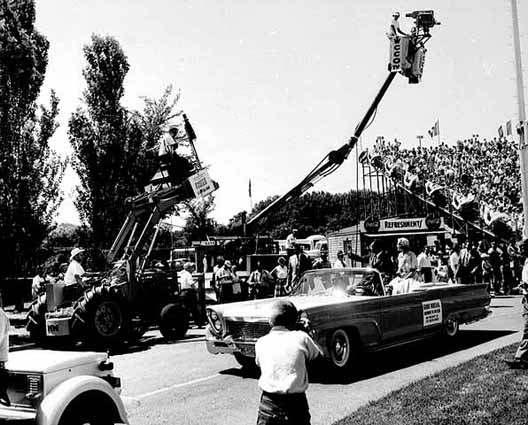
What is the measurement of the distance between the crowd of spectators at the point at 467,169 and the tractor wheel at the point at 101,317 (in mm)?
23576

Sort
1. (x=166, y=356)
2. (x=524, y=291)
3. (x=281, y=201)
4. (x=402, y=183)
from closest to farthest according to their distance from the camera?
(x=524, y=291)
(x=166, y=356)
(x=281, y=201)
(x=402, y=183)

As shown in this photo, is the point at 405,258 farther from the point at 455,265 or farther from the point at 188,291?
the point at 455,265

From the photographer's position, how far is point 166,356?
35.2ft

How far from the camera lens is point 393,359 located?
972cm

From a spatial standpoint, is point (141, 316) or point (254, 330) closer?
point (254, 330)

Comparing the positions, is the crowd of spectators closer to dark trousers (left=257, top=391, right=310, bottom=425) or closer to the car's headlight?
the car's headlight

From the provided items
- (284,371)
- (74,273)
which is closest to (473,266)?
(74,273)

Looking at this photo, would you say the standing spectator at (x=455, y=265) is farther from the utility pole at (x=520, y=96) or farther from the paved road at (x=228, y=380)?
the paved road at (x=228, y=380)

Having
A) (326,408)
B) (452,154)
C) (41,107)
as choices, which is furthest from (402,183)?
(326,408)

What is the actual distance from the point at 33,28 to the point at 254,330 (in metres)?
A: 10.7

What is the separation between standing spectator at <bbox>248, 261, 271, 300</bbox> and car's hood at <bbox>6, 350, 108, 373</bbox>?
13026mm

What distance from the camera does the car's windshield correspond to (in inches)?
375

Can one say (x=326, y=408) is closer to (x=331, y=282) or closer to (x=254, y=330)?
(x=254, y=330)

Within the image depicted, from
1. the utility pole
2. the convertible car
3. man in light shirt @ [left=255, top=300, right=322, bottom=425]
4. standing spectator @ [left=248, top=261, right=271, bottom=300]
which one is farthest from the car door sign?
standing spectator @ [left=248, top=261, right=271, bottom=300]
